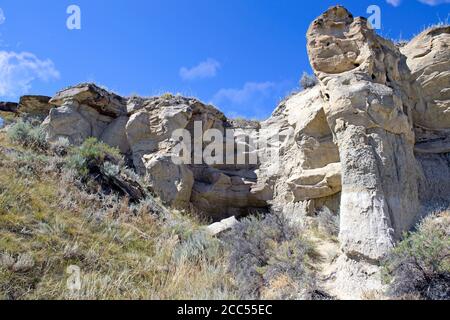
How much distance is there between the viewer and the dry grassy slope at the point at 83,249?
14.1 feet

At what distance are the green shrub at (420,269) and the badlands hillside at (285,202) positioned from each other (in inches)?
0.8

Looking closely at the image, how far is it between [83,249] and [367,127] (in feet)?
18.5

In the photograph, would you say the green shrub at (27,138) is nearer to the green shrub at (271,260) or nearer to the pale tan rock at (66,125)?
the pale tan rock at (66,125)

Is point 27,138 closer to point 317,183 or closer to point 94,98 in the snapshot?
point 94,98

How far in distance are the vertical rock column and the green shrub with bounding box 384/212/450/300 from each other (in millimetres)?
533

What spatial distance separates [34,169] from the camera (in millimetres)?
7262

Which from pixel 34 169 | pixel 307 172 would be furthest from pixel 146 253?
pixel 307 172

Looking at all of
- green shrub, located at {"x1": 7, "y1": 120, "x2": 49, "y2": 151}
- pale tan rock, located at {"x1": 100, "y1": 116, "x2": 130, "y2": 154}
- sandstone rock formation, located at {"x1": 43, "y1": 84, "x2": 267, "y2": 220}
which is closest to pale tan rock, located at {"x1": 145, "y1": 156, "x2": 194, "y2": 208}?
sandstone rock formation, located at {"x1": 43, "y1": 84, "x2": 267, "y2": 220}

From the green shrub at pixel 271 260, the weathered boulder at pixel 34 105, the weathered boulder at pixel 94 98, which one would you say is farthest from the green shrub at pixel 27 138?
the weathered boulder at pixel 34 105

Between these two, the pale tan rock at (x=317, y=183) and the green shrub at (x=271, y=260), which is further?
the pale tan rock at (x=317, y=183)

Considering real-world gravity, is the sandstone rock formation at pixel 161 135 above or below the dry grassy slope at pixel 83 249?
above

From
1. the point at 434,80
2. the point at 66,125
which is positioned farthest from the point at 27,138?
the point at 434,80

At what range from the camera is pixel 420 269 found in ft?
16.4

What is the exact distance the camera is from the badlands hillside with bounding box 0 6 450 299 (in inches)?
194
